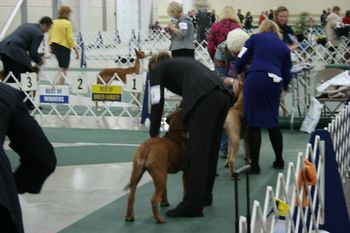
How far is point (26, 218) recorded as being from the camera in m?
3.83

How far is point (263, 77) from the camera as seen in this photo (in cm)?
476

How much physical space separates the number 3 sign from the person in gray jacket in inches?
70.8

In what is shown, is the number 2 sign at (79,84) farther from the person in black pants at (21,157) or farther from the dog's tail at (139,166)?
the person in black pants at (21,157)

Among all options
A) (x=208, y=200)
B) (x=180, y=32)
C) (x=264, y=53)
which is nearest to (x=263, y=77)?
(x=264, y=53)

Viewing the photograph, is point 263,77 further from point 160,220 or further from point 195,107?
point 160,220

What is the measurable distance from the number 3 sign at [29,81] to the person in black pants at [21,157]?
6.17 m

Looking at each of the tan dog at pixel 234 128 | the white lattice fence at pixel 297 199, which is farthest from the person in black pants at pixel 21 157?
the tan dog at pixel 234 128

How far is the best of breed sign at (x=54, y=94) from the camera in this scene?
7.89 meters

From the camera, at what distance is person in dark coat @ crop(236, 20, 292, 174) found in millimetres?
4762

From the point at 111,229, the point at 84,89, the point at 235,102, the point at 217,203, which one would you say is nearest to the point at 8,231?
the point at 111,229

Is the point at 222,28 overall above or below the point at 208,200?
above

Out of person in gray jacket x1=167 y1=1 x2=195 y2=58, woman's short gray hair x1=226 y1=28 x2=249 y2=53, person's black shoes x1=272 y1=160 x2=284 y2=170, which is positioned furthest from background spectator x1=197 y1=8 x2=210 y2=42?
person's black shoes x1=272 y1=160 x2=284 y2=170

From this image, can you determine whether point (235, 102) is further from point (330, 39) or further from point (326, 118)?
point (330, 39)

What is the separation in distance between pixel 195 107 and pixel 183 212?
25.7 inches
